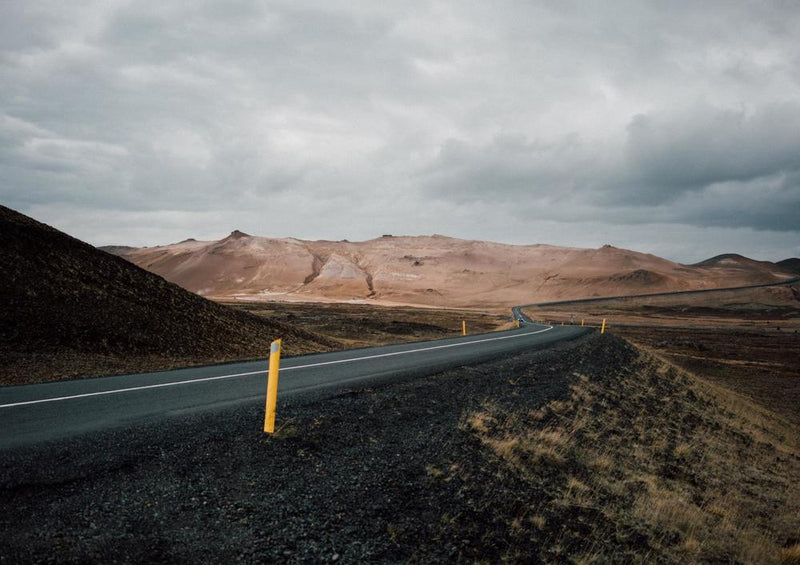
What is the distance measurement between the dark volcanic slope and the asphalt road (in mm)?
2925

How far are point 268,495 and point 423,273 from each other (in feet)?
491

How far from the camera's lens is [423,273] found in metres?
154

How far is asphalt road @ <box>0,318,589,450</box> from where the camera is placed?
20.6 ft

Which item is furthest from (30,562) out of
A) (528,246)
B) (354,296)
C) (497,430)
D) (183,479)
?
(528,246)

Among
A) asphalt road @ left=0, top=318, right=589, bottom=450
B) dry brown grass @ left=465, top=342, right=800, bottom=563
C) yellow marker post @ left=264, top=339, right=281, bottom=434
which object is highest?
yellow marker post @ left=264, top=339, right=281, bottom=434

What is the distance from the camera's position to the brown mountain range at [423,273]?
419ft

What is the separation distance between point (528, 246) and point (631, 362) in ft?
610

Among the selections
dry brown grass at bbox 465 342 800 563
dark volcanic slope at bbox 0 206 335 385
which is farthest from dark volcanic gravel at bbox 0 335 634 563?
dark volcanic slope at bbox 0 206 335 385

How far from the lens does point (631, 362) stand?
19.5m

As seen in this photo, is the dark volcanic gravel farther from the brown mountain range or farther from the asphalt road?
the brown mountain range

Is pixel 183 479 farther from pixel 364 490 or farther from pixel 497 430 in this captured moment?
pixel 497 430

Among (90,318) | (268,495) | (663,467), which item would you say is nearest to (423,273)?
(90,318)

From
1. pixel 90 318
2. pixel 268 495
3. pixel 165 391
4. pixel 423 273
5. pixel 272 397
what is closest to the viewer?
pixel 268 495

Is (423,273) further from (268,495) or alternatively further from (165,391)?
(268,495)
